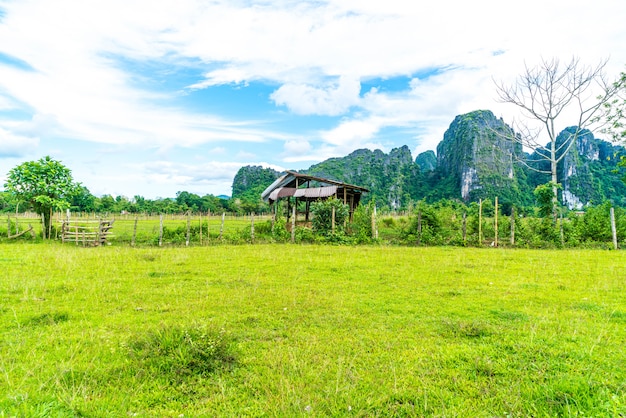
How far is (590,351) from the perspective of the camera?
11.9ft

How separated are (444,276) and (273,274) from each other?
4026 mm

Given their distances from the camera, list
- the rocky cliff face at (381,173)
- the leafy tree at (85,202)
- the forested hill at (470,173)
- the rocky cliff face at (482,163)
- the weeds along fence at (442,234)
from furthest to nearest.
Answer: the rocky cliff face at (381,173)
the rocky cliff face at (482,163)
the forested hill at (470,173)
the leafy tree at (85,202)
the weeds along fence at (442,234)

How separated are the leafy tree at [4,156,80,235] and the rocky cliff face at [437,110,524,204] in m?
71.2

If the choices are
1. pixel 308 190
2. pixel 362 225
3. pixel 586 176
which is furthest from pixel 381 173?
pixel 362 225

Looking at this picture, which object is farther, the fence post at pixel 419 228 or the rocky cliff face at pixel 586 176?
the rocky cliff face at pixel 586 176

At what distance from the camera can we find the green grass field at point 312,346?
282cm

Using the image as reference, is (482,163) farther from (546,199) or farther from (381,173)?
(546,199)

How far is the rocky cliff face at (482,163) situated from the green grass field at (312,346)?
7177 cm

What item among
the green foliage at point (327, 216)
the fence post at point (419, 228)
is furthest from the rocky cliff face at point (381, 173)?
the fence post at point (419, 228)

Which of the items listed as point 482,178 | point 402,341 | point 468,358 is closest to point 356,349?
point 402,341

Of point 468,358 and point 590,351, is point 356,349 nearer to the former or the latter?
point 468,358

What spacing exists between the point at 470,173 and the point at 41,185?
77.8m

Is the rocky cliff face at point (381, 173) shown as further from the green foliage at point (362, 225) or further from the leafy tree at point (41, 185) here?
the leafy tree at point (41, 185)

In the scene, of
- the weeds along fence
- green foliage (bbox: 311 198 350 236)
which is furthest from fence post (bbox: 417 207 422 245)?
green foliage (bbox: 311 198 350 236)
